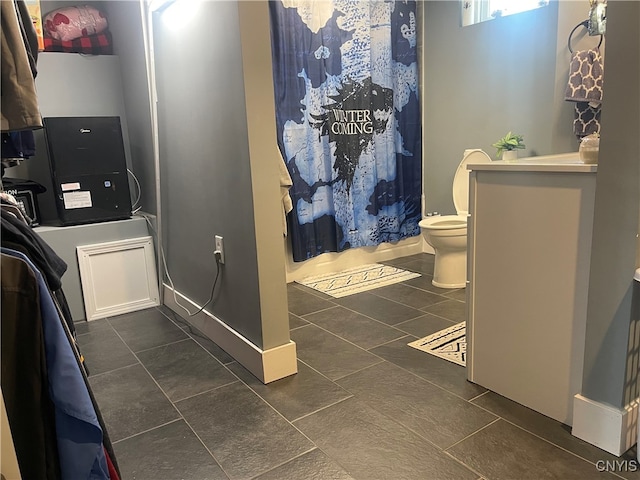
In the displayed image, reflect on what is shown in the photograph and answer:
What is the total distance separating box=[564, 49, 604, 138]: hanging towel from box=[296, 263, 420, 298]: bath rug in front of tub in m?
1.52

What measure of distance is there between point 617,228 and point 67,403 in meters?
1.51

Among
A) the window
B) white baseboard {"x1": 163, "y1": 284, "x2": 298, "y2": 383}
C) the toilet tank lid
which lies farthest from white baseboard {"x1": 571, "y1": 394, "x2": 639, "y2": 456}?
the window

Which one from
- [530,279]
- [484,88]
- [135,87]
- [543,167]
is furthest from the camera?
[484,88]

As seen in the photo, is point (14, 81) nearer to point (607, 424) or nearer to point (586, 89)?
point (607, 424)

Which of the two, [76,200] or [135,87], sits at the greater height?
[135,87]

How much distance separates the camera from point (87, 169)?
3.03 metres

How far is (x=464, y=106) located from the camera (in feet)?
12.5

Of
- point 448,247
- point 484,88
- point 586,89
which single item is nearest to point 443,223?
point 448,247

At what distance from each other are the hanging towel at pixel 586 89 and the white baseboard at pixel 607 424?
168 centimetres

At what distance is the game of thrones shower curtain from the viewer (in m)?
3.41

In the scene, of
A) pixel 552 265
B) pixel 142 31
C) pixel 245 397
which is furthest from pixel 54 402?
pixel 142 31

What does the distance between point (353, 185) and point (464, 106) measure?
1.07 meters

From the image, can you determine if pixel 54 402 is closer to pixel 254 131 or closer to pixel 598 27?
pixel 254 131

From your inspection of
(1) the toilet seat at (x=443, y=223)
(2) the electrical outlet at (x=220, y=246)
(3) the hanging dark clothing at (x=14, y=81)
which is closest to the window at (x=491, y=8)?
(1) the toilet seat at (x=443, y=223)
